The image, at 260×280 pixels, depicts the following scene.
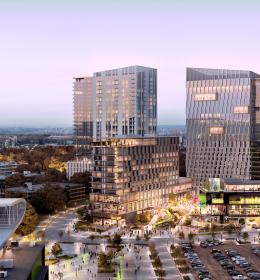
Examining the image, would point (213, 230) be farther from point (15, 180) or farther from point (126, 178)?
point (15, 180)

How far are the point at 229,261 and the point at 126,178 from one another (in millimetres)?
34228

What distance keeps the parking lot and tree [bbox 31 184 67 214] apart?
118 feet

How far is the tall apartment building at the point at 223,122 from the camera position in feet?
380

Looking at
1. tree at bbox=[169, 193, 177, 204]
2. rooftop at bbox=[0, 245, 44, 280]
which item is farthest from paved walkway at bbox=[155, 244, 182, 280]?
tree at bbox=[169, 193, 177, 204]

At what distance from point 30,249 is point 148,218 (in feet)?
161

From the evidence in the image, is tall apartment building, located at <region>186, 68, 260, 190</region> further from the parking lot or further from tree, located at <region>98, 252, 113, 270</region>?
tree, located at <region>98, 252, 113, 270</region>

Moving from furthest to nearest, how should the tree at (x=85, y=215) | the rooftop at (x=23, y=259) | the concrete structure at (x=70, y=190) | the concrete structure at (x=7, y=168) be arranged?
the concrete structure at (x=7, y=168)
the concrete structure at (x=70, y=190)
the tree at (x=85, y=215)
the rooftop at (x=23, y=259)

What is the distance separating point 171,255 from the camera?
7062 cm

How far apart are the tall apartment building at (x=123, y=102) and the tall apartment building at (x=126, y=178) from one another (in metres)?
52.7

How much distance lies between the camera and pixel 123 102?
534ft

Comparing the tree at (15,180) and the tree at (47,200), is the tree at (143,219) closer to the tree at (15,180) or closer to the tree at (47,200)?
the tree at (47,200)

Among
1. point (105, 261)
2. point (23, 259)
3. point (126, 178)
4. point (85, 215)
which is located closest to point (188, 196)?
point (126, 178)

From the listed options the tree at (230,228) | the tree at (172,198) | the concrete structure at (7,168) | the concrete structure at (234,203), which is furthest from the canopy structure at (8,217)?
the concrete structure at (7,168)

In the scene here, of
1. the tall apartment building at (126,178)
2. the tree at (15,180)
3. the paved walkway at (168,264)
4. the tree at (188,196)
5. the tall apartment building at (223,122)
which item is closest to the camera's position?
the paved walkway at (168,264)
